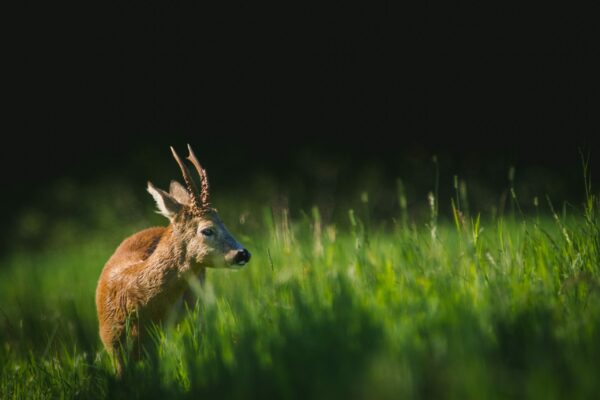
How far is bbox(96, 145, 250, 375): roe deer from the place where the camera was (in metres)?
5.15

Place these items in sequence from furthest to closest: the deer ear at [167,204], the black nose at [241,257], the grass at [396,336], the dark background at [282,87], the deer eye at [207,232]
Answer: the dark background at [282,87] < the deer ear at [167,204] < the deer eye at [207,232] < the black nose at [241,257] < the grass at [396,336]

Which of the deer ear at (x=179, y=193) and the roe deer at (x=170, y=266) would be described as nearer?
the roe deer at (x=170, y=266)

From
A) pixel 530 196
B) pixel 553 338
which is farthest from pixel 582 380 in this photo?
pixel 530 196

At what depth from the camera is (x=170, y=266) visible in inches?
207

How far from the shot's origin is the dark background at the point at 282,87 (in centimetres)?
1697

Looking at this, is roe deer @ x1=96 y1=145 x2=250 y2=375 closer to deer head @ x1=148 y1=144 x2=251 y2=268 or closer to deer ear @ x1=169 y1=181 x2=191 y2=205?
deer head @ x1=148 y1=144 x2=251 y2=268

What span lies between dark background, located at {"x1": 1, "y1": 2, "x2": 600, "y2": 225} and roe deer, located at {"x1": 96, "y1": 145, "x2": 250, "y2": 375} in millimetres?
10017

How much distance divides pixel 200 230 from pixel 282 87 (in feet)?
48.3

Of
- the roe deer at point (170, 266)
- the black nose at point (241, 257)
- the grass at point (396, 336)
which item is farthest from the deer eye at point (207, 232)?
the grass at point (396, 336)

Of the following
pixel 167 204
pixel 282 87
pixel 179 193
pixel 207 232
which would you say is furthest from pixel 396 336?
pixel 282 87

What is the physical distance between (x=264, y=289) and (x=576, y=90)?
48.0ft

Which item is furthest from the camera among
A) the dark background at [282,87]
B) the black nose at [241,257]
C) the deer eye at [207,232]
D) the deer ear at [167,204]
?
the dark background at [282,87]

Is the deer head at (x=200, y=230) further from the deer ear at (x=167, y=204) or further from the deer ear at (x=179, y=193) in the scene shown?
the deer ear at (x=179, y=193)

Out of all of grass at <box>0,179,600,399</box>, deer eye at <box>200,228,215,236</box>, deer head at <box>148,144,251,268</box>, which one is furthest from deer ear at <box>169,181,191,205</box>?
grass at <box>0,179,600,399</box>
